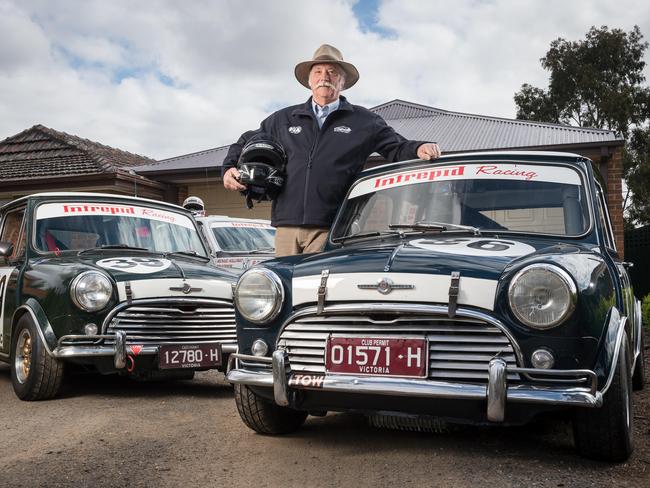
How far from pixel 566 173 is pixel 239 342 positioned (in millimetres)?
2059

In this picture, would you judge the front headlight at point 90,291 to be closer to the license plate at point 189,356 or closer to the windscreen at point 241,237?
the license plate at point 189,356

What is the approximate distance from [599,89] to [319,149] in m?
30.9

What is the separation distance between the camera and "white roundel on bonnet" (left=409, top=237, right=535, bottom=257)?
3.39m

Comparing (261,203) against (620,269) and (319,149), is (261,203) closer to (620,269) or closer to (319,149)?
(319,149)

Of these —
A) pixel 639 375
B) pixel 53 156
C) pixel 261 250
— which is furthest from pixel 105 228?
pixel 53 156

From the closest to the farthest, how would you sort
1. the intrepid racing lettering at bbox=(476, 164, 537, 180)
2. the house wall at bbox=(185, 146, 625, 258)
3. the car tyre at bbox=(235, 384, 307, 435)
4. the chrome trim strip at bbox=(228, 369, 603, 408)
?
the chrome trim strip at bbox=(228, 369, 603, 408)
the car tyre at bbox=(235, 384, 307, 435)
the intrepid racing lettering at bbox=(476, 164, 537, 180)
the house wall at bbox=(185, 146, 625, 258)

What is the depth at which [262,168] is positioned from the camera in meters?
4.76

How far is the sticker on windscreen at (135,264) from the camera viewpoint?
Result: 5.53 metres

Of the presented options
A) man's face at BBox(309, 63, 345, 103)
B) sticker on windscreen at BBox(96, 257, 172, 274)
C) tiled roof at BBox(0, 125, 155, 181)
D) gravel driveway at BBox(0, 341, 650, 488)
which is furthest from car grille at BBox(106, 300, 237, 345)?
tiled roof at BBox(0, 125, 155, 181)

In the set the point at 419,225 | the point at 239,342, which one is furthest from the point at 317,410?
the point at 419,225

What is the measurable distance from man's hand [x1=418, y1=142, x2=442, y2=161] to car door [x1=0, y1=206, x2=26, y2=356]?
3.43 meters

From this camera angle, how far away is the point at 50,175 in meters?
16.0

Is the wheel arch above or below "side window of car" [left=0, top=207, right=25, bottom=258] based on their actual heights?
below

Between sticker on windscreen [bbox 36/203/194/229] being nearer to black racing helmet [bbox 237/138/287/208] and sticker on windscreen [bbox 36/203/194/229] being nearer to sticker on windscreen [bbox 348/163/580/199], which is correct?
black racing helmet [bbox 237/138/287/208]
